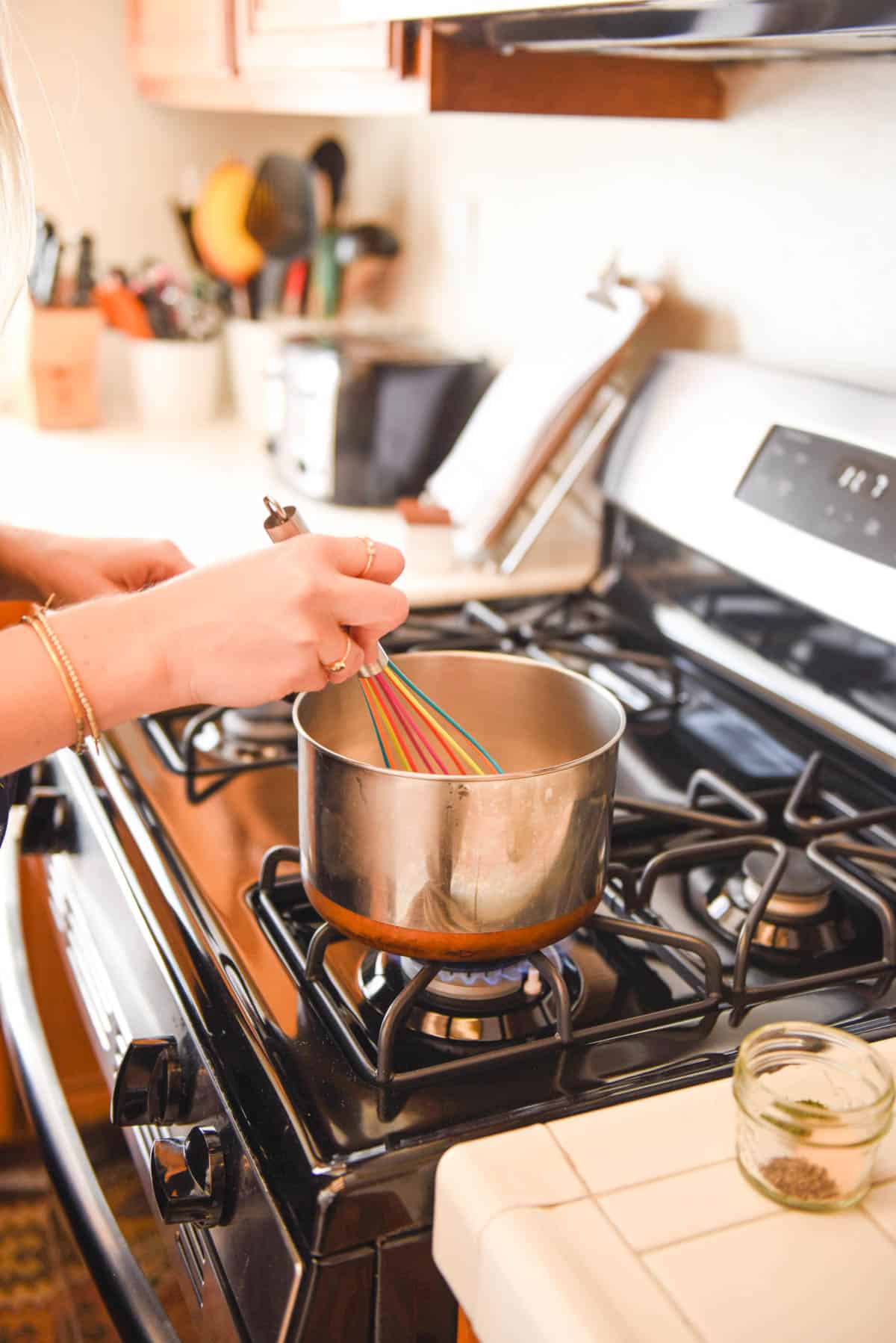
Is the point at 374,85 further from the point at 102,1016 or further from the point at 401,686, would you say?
the point at 102,1016

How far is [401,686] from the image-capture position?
2.35 ft

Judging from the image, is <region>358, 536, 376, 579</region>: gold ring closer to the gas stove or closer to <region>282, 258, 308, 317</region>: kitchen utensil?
the gas stove

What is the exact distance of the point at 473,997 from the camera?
27.0 inches

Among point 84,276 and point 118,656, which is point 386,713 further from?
point 84,276

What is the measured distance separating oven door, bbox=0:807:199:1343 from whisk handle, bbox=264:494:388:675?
0.41m

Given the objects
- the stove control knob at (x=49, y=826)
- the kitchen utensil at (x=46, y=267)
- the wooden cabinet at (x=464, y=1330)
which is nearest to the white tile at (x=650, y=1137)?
the wooden cabinet at (x=464, y=1330)

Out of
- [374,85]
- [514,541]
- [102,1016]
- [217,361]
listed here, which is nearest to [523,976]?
[102,1016]

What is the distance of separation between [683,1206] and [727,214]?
963 mm

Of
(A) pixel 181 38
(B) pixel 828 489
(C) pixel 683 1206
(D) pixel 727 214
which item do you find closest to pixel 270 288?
(A) pixel 181 38

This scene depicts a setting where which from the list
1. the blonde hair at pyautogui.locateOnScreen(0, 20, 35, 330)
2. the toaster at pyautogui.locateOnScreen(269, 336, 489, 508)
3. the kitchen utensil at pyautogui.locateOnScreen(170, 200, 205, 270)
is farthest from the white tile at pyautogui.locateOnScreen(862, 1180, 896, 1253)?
the kitchen utensil at pyautogui.locateOnScreen(170, 200, 205, 270)

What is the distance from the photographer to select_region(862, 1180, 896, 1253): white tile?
1.71ft

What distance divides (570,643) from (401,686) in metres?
0.48

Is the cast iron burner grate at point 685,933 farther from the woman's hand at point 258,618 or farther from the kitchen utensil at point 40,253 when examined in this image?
the kitchen utensil at point 40,253

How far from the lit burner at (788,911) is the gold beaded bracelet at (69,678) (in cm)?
41
